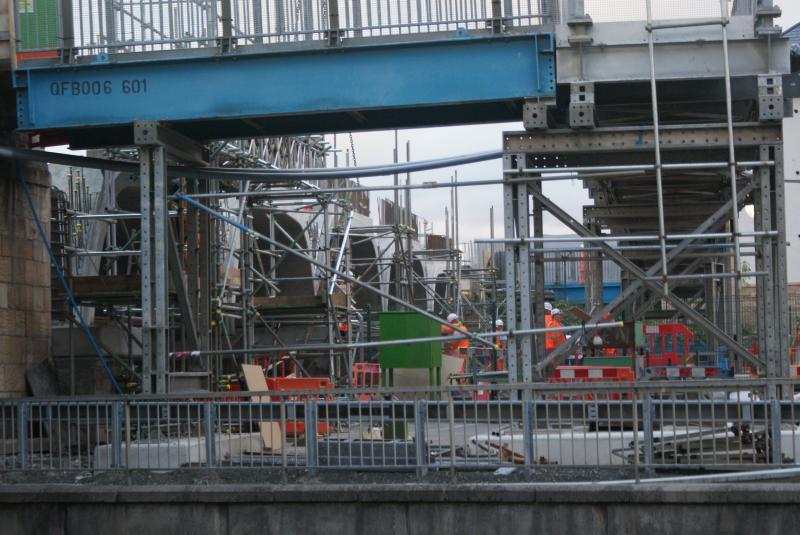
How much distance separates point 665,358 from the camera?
1038 inches

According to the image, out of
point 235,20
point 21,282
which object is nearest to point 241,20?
point 235,20

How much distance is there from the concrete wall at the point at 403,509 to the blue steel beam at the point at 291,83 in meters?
5.30

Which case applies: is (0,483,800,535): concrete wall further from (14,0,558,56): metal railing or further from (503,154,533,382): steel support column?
(14,0,558,56): metal railing

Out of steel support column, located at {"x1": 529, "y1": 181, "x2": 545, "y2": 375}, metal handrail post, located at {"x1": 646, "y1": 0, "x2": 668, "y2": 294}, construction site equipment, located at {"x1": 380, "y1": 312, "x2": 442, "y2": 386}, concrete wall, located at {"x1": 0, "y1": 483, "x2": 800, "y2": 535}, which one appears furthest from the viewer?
construction site equipment, located at {"x1": 380, "y1": 312, "x2": 442, "y2": 386}

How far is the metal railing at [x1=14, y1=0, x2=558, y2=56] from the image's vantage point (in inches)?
555

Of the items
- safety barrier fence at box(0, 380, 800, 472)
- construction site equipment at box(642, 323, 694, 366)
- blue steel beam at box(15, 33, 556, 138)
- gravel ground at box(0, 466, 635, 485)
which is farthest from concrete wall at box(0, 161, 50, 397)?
construction site equipment at box(642, 323, 694, 366)

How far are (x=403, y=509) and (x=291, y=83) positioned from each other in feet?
19.7


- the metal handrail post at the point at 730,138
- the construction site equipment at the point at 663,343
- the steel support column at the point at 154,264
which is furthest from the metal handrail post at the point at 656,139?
the construction site equipment at the point at 663,343

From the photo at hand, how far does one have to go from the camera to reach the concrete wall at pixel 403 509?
983 centimetres

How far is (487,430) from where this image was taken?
11781mm

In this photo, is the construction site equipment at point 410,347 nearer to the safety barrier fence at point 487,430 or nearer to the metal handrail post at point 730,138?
the safety barrier fence at point 487,430

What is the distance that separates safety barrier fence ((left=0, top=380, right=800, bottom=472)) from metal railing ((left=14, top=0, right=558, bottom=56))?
4.62 meters

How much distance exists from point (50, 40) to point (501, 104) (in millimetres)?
5768

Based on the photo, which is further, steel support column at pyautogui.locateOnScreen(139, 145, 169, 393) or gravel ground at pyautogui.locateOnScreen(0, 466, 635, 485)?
steel support column at pyautogui.locateOnScreen(139, 145, 169, 393)
